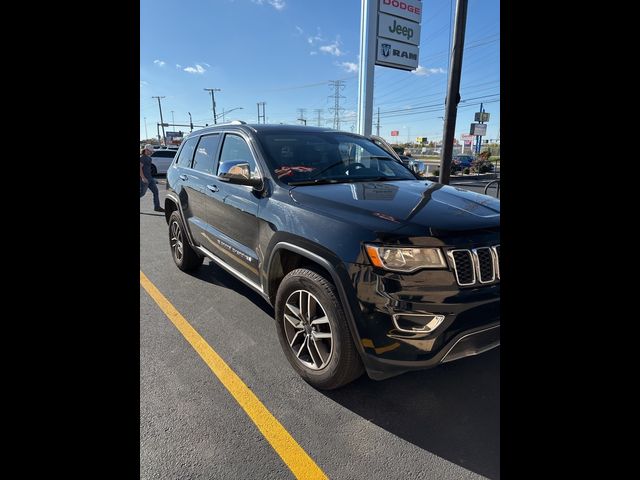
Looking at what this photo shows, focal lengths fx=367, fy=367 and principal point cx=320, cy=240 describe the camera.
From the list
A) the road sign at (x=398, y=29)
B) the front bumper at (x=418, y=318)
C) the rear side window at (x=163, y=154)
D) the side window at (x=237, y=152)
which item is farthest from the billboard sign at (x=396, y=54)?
the rear side window at (x=163, y=154)

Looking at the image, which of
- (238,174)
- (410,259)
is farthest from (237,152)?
(410,259)

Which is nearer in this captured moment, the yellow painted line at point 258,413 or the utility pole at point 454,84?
the yellow painted line at point 258,413

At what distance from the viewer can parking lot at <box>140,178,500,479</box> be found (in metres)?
1.93

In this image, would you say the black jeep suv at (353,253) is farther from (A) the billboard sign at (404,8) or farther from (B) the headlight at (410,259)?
(A) the billboard sign at (404,8)

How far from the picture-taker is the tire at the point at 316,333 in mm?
2213

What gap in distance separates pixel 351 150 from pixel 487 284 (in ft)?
6.67

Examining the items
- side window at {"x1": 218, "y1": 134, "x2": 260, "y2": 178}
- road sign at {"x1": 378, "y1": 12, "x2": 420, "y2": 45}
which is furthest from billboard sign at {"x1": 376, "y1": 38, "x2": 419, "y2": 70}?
side window at {"x1": 218, "y1": 134, "x2": 260, "y2": 178}

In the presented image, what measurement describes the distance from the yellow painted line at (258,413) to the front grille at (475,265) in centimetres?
126

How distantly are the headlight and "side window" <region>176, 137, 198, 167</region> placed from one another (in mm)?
→ 3435

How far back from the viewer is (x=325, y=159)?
10.8 feet
